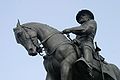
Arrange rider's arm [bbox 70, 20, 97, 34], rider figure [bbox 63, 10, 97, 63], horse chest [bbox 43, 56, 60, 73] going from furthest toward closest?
rider's arm [bbox 70, 20, 97, 34] → rider figure [bbox 63, 10, 97, 63] → horse chest [bbox 43, 56, 60, 73]

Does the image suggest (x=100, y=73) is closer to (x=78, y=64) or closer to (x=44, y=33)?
A: (x=78, y=64)

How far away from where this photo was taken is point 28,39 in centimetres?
1191

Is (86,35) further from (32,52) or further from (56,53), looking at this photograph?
(32,52)

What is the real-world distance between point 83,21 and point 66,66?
190 centimetres

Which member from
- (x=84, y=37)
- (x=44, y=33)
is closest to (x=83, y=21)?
(x=84, y=37)

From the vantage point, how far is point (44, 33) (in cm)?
1212

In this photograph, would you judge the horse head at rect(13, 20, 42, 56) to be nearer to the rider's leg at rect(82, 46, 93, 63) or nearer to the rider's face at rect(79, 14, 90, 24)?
the rider's leg at rect(82, 46, 93, 63)

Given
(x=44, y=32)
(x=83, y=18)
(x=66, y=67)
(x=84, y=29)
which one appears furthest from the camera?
(x=83, y=18)

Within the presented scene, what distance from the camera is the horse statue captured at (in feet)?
38.4

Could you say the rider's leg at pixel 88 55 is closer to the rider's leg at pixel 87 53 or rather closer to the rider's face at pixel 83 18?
the rider's leg at pixel 87 53

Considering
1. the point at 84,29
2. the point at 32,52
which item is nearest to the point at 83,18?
the point at 84,29

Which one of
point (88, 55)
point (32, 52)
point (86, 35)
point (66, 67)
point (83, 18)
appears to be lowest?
point (66, 67)

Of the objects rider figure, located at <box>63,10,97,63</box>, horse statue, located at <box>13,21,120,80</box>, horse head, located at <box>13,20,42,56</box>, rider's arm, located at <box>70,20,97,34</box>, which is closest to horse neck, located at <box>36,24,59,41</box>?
horse statue, located at <box>13,21,120,80</box>

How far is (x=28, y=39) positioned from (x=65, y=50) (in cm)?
108
